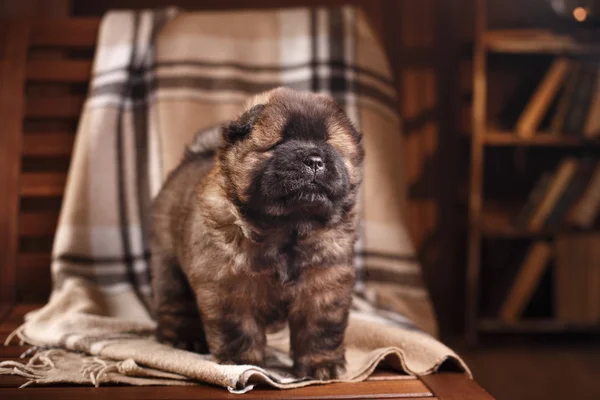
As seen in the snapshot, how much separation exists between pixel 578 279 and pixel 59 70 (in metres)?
2.03

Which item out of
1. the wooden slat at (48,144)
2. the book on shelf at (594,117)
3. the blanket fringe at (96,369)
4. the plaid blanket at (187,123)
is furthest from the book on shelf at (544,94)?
the blanket fringe at (96,369)

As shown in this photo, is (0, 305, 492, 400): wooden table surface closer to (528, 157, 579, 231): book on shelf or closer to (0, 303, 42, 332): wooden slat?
(0, 303, 42, 332): wooden slat

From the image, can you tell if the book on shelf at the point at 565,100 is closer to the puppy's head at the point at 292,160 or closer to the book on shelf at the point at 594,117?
the book on shelf at the point at 594,117

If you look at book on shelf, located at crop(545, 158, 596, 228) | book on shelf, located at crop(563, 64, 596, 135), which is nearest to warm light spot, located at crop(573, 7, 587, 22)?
book on shelf, located at crop(563, 64, 596, 135)

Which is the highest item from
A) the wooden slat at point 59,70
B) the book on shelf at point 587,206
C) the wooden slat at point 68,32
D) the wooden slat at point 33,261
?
the wooden slat at point 68,32

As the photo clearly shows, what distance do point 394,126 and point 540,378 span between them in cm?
100

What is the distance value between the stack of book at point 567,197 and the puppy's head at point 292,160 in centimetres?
168

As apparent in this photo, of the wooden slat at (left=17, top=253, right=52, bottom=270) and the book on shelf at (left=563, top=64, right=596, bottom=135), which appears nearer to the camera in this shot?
the wooden slat at (left=17, top=253, right=52, bottom=270)

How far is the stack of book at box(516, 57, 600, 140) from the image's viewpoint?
2793 millimetres

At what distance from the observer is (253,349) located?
1421mm

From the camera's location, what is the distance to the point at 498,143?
9.19 ft

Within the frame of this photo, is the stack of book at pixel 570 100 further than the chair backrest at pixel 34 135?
Yes

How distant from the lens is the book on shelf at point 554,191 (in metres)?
2.80

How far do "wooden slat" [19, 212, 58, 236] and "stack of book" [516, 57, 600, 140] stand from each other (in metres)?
1.71
